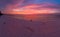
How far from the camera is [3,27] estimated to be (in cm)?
80

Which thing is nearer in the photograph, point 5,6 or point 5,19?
point 5,19

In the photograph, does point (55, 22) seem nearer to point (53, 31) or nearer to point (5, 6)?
point (53, 31)

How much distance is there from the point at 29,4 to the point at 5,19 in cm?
30

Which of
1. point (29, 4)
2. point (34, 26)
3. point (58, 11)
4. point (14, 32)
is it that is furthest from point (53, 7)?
point (14, 32)

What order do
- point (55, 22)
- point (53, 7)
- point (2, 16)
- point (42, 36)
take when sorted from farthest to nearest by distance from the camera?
1. point (53, 7)
2. point (2, 16)
3. point (55, 22)
4. point (42, 36)

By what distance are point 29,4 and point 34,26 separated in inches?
14.2

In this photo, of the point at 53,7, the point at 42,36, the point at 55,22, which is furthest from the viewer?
the point at 53,7

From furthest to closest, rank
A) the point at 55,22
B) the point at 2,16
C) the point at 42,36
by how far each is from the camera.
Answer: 1. the point at 2,16
2. the point at 55,22
3. the point at 42,36

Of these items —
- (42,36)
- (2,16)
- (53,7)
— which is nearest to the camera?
(42,36)

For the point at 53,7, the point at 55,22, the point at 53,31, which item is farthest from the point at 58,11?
the point at 53,31

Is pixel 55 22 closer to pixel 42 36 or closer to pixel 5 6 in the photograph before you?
pixel 42 36

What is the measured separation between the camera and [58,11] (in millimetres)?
990

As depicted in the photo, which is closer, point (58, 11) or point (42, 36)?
point (42, 36)

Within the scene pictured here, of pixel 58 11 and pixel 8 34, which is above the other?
pixel 58 11
